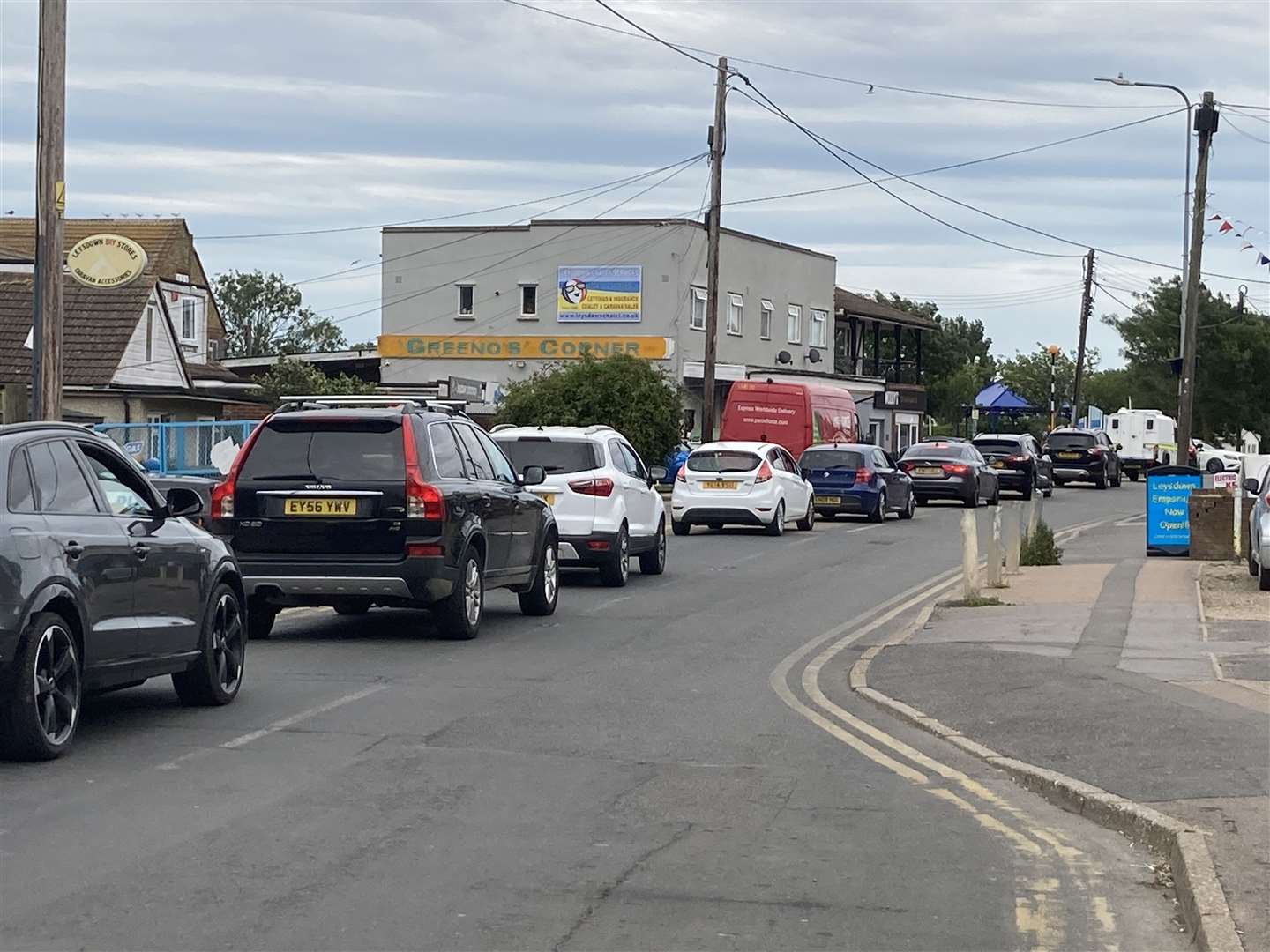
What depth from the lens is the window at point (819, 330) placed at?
2645 inches

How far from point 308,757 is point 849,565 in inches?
628

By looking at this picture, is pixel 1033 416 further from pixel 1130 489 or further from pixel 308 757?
pixel 308 757

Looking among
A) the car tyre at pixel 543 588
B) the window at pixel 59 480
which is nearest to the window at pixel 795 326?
the car tyre at pixel 543 588

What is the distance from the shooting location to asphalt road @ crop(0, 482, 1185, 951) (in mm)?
6398

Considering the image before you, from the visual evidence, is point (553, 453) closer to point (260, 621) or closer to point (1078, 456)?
point (260, 621)

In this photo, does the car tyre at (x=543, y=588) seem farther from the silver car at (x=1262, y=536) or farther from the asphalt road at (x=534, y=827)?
the silver car at (x=1262, y=536)


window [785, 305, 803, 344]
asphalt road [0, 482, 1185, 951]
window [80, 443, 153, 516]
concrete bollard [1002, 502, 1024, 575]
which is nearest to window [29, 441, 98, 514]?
window [80, 443, 153, 516]

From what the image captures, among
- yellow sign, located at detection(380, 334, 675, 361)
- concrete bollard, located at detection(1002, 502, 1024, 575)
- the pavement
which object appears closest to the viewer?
the pavement

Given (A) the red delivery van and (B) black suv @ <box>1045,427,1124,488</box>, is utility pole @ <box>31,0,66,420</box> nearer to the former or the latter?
(A) the red delivery van

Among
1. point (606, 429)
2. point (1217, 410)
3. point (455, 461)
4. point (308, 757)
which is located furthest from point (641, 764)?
point (1217, 410)

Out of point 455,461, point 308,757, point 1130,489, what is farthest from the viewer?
point 1130,489

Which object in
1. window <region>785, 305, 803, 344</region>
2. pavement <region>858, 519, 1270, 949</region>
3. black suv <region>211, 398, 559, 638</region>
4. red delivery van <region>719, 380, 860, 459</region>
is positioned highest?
window <region>785, 305, 803, 344</region>

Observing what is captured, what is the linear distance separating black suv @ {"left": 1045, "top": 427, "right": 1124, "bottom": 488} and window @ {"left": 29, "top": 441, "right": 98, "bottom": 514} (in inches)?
1883

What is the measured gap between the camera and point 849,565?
81.4ft
